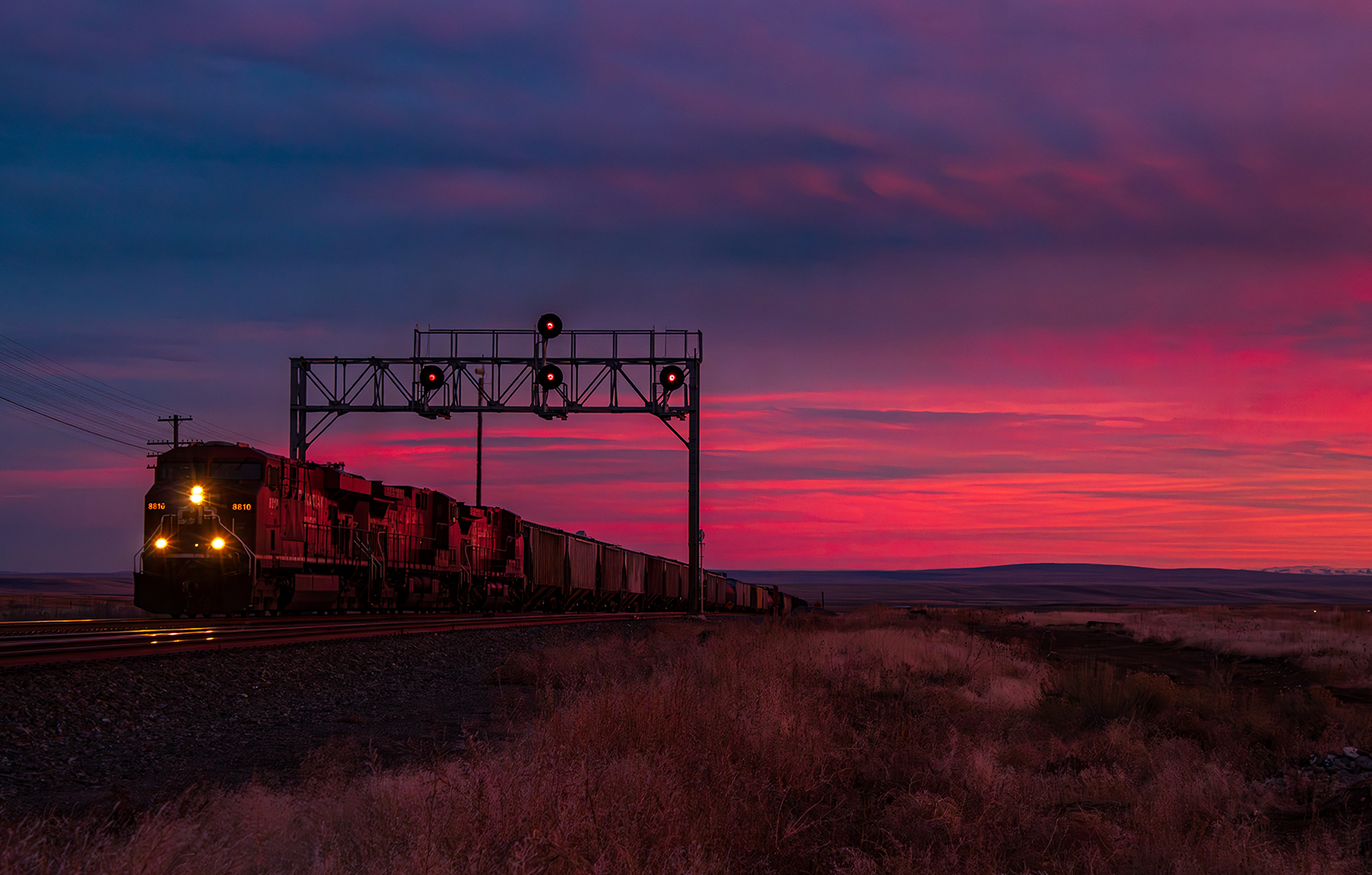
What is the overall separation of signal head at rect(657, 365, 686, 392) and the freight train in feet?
27.8

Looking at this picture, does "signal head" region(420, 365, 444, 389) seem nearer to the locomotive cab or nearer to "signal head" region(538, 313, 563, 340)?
"signal head" region(538, 313, 563, 340)

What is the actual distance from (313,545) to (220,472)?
3330mm

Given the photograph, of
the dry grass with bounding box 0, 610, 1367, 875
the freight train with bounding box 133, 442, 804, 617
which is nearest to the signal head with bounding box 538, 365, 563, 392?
the freight train with bounding box 133, 442, 804, 617

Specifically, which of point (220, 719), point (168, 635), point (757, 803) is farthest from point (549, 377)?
point (757, 803)

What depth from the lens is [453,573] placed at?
35.6m

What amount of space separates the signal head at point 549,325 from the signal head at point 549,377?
1.03 m

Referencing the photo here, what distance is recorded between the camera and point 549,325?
31.9 m

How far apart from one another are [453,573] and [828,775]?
92.3ft

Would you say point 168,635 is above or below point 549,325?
below

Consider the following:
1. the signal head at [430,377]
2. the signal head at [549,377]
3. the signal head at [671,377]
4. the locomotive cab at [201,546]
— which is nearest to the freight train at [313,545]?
the locomotive cab at [201,546]

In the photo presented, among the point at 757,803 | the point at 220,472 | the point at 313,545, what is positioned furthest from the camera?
the point at 313,545

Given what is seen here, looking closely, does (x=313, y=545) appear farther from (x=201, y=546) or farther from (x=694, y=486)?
(x=694, y=486)

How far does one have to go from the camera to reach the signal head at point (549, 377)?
106ft

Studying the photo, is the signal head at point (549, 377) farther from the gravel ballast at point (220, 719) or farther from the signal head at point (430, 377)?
the gravel ballast at point (220, 719)
